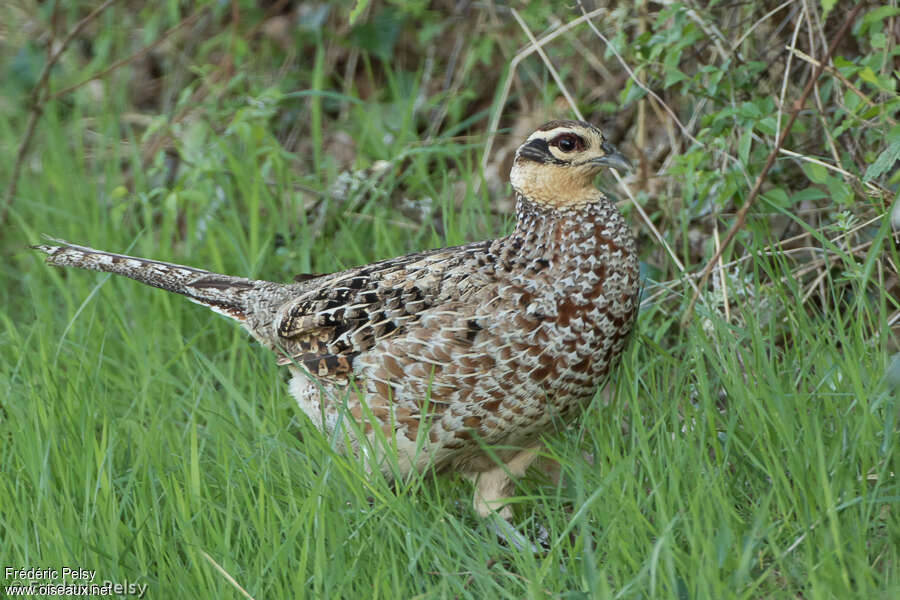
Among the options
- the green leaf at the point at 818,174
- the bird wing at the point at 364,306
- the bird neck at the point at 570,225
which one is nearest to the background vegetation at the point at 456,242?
the green leaf at the point at 818,174

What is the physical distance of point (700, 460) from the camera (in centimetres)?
323

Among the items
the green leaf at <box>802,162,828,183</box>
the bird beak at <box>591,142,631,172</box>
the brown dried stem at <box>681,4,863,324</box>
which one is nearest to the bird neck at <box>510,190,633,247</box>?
the bird beak at <box>591,142,631,172</box>

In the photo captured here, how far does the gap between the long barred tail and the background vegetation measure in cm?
20

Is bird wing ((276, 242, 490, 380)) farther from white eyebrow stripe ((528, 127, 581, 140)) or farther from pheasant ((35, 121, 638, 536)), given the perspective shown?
white eyebrow stripe ((528, 127, 581, 140))

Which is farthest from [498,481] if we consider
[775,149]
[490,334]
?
[775,149]

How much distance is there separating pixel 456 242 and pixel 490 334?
1337 mm

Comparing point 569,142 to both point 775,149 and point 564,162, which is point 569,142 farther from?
point 775,149

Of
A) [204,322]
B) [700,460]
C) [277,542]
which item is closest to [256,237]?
[204,322]

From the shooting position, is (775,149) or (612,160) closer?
(612,160)

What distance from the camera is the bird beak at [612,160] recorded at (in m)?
3.73

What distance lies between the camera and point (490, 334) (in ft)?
12.0

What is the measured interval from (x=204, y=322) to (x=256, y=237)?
0.50 m

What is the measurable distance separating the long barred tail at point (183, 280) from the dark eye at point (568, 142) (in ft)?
4.91

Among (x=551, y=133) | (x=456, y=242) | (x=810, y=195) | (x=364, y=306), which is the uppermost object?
(x=551, y=133)
